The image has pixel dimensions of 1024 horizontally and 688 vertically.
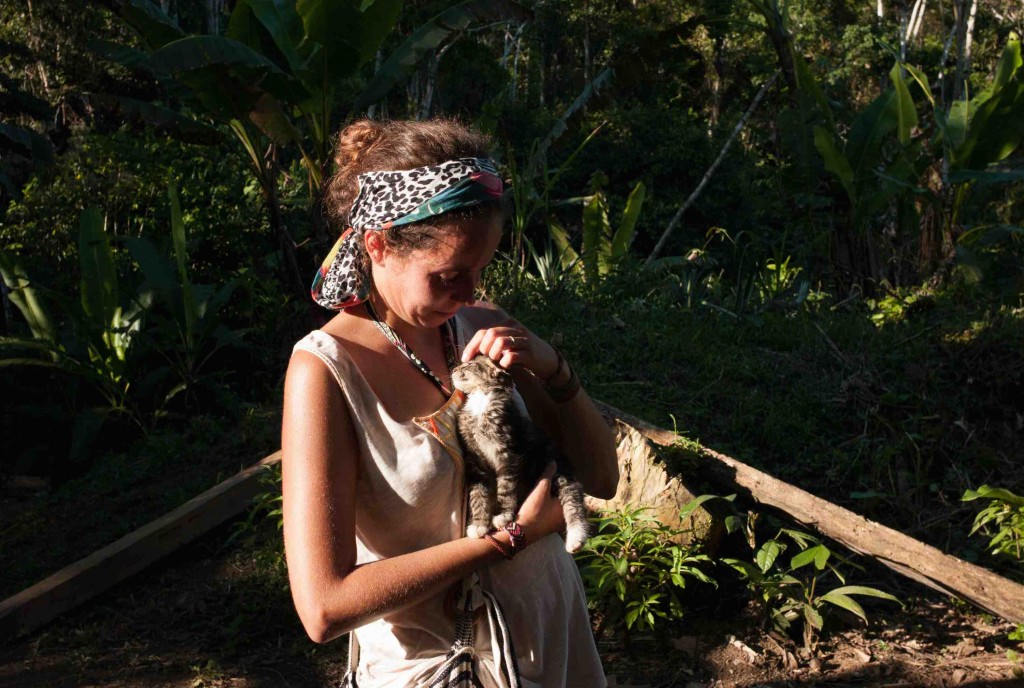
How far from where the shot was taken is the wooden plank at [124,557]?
14.5 ft

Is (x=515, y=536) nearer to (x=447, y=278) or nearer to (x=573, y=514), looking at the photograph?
(x=573, y=514)

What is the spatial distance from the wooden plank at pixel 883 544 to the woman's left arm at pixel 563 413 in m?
2.37

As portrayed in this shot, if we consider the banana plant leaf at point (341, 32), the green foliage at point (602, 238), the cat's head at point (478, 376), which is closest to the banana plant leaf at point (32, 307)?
the banana plant leaf at point (341, 32)

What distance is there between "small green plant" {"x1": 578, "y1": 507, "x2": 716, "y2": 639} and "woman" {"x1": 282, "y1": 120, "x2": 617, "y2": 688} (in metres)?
2.00

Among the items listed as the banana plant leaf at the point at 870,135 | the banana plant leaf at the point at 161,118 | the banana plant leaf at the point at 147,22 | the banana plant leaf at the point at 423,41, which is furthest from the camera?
the banana plant leaf at the point at 870,135

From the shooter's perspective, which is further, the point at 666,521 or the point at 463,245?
the point at 666,521

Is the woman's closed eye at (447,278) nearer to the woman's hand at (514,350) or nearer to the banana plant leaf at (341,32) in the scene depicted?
the woman's hand at (514,350)

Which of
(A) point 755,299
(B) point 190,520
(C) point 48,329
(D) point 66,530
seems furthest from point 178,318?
(A) point 755,299

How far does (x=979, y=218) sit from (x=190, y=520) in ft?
30.8

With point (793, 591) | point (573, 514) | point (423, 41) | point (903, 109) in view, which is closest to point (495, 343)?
point (573, 514)

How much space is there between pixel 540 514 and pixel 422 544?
22 cm

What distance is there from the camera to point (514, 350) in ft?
5.69

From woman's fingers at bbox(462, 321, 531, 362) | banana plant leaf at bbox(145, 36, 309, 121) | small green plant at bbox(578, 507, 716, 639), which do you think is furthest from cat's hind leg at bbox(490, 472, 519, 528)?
banana plant leaf at bbox(145, 36, 309, 121)

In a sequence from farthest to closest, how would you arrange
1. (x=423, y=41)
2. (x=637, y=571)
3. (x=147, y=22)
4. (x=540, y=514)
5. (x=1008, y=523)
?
(x=423, y=41)
(x=147, y=22)
(x=1008, y=523)
(x=637, y=571)
(x=540, y=514)
